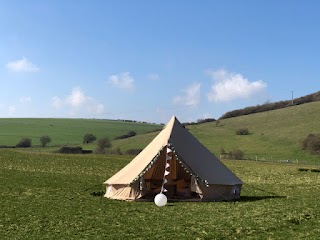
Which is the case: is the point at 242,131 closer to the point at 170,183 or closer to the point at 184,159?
the point at 170,183

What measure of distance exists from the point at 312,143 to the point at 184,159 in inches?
2018

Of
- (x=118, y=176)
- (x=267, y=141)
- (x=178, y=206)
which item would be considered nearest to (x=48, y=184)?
(x=118, y=176)

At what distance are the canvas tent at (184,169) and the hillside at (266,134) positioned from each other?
4496 cm

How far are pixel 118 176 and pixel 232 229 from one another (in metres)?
9.90

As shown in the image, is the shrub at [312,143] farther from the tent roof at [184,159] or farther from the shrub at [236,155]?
the tent roof at [184,159]

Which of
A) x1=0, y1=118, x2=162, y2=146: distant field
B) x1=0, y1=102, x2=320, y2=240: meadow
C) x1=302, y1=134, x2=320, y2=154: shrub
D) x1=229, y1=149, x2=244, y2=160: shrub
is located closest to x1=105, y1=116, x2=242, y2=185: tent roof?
x1=0, y1=102, x2=320, y2=240: meadow

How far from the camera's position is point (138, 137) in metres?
92.6

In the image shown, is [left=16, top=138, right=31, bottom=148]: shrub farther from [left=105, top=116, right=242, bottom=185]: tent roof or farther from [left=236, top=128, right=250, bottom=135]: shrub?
[left=105, top=116, right=242, bottom=185]: tent roof

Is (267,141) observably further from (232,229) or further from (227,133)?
(232,229)

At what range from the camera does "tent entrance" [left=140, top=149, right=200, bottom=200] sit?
864 inches

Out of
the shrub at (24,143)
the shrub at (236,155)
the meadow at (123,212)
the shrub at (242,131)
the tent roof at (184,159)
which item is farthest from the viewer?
the shrub at (24,143)

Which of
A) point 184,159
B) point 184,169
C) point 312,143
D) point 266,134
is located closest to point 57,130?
point 266,134

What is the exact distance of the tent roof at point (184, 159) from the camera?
68.9 feet

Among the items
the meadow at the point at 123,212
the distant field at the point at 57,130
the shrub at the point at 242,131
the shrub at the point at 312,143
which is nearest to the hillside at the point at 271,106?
the distant field at the point at 57,130
